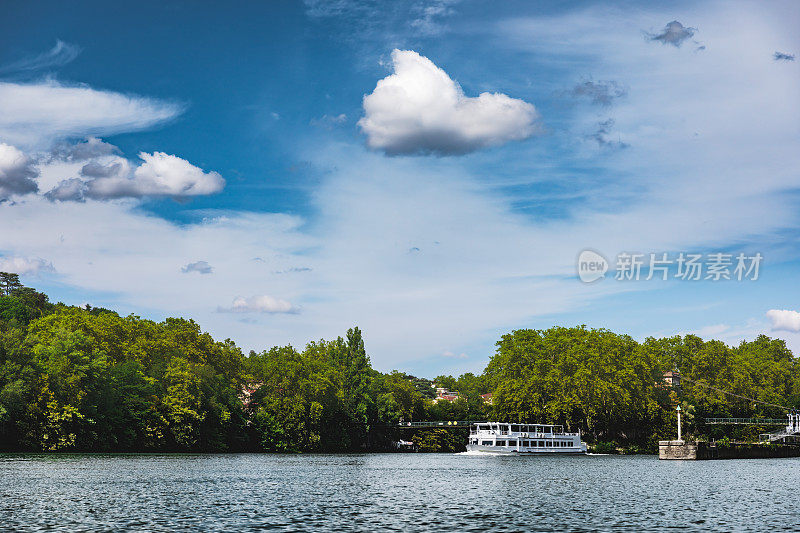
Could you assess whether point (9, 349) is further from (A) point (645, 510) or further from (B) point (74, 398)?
(A) point (645, 510)

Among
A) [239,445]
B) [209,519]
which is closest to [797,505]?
[209,519]

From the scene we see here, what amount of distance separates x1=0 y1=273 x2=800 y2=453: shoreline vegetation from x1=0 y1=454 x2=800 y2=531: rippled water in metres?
26.1

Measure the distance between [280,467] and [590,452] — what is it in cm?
7715

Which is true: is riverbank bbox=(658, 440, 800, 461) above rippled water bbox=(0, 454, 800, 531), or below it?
above

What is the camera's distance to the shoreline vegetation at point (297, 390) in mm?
104125

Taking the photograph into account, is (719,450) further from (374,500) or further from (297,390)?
(374,500)

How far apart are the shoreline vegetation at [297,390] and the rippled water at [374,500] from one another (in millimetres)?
26083

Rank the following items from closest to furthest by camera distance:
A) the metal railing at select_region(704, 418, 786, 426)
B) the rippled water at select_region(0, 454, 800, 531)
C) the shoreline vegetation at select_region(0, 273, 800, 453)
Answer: the rippled water at select_region(0, 454, 800, 531)
the shoreline vegetation at select_region(0, 273, 800, 453)
the metal railing at select_region(704, 418, 786, 426)

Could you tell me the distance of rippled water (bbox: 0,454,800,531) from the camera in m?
38.5

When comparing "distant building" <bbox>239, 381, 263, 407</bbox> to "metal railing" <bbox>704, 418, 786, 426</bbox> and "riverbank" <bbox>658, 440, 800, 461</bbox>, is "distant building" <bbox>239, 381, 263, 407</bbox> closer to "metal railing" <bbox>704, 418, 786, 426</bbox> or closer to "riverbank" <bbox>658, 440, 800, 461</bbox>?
"riverbank" <bbox>658, 440, 800, 461</bbox>

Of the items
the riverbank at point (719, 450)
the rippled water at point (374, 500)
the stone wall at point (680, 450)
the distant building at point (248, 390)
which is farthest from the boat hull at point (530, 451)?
the rippled water at point (374, 500)

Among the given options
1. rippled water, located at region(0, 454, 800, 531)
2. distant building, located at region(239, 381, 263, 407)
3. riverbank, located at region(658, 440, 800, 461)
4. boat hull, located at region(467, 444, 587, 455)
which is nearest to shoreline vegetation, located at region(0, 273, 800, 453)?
distant building, located at region(239, 381, 263, 407)

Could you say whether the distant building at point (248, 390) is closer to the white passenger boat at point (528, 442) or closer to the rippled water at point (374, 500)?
the white passenger boat at point (528, 442)

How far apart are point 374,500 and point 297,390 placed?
99813 mm
